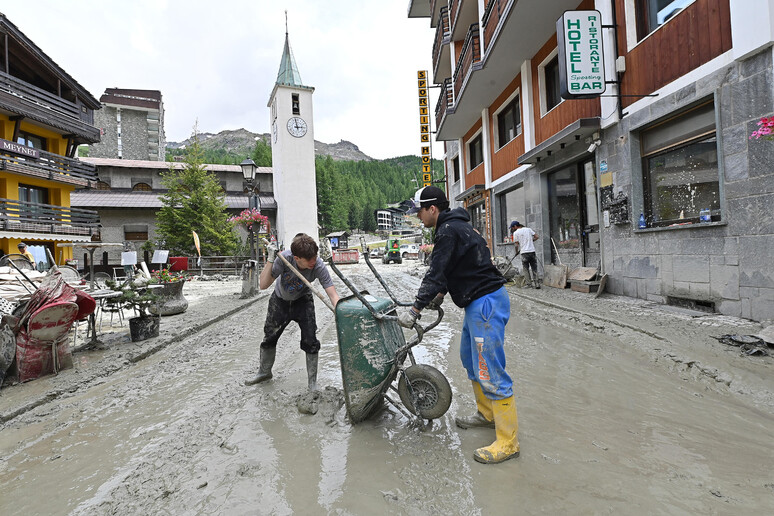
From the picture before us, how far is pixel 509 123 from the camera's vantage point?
14703 mm

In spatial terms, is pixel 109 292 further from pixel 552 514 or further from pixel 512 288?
pixel 512 288

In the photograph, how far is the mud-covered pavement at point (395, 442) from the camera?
7.03 feet

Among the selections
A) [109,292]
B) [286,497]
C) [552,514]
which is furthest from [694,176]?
[109,292]

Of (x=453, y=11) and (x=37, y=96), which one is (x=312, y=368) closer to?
(x=453, y=11)

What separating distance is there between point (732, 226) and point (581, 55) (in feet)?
14.6

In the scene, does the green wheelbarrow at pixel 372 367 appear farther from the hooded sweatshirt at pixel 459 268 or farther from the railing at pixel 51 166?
the railing at pixel 51 166

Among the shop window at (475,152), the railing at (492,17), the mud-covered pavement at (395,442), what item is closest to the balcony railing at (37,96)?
the mud-covered pavement at (395,442)

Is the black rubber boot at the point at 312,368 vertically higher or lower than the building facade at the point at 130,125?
lower

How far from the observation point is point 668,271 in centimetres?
691

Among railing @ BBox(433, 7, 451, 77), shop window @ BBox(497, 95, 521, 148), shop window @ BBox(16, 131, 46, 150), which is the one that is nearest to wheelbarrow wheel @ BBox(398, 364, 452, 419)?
shop window @ BBox(497, 95, 521, 148)

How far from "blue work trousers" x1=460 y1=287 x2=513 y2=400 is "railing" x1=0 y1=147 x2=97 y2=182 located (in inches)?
836

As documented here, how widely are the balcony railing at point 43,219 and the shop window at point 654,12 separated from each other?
70.9 feet

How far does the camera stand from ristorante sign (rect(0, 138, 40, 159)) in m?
16.1

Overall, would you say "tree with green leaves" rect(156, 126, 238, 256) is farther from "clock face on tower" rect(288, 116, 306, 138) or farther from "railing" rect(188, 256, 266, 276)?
"clock face on tower" rect(288, 116, 306, 138)
